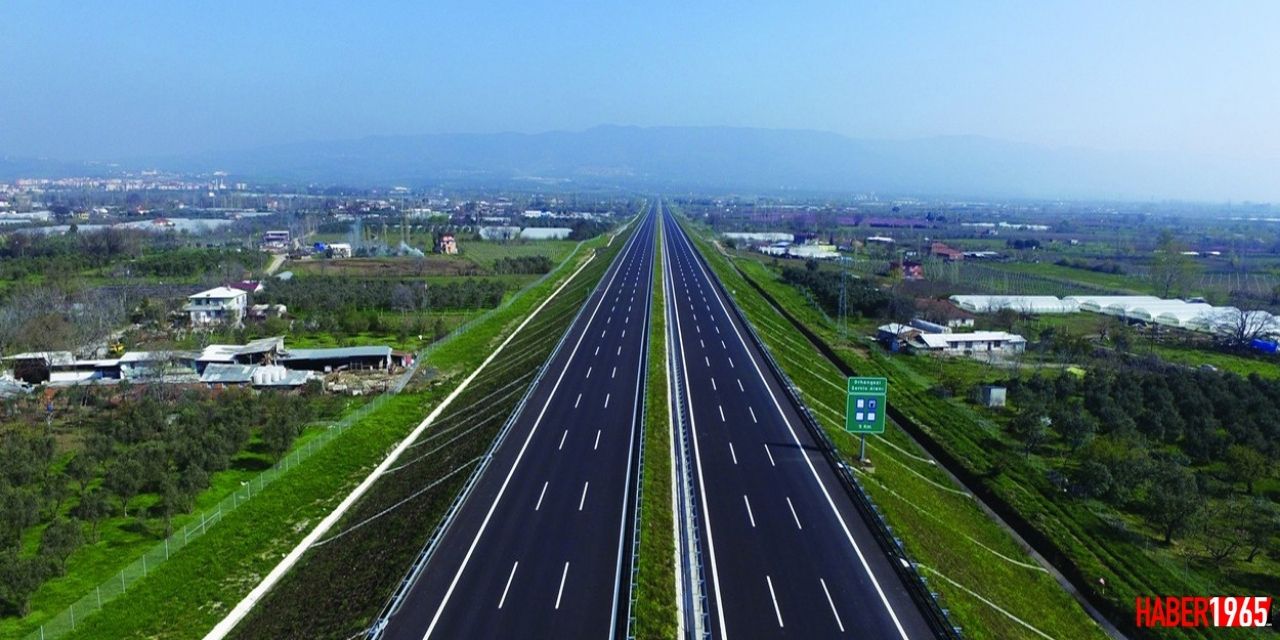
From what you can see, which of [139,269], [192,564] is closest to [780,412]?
[192,564]

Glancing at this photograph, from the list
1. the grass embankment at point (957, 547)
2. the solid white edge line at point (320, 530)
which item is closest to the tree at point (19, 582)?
the solid white edge line at point (320, 530)

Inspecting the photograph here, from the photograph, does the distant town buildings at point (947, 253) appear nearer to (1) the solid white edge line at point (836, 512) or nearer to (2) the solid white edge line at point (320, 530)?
(1) the solid white edge line at point (836, 512)

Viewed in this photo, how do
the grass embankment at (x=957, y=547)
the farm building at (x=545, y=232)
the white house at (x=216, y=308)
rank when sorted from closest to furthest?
1. the grass embankment at (x=957, y=547)
2. the white house at (x=216, y=308)
3. the farm building at (x=545, y=232)

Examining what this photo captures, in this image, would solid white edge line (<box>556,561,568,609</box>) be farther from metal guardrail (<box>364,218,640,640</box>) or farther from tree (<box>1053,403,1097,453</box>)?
tree (<box>1053,403,1097,453</box>)

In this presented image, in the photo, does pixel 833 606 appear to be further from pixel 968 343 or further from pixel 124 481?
pixel 968 343

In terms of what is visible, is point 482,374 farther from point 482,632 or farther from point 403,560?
point 482,632

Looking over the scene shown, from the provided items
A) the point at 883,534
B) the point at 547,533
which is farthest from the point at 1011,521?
the point at 547,533
